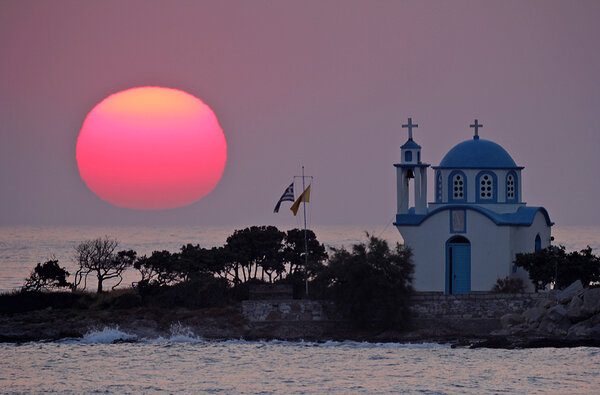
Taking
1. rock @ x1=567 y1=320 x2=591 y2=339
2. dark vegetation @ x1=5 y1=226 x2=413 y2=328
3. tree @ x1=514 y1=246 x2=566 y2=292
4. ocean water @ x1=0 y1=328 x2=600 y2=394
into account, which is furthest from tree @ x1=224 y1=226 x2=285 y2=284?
rock @ x1=567 y1=320 x2=591 y2=339

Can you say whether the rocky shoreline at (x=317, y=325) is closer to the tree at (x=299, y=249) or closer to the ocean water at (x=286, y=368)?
the ocean water at (x=286, y=368)

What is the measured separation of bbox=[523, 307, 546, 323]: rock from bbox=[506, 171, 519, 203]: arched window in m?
8.91

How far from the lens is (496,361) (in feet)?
154

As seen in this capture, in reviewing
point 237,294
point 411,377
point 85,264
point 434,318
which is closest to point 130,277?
point 85,264

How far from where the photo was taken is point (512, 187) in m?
59.7

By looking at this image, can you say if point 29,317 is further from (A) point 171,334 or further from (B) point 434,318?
(B) point 434,318

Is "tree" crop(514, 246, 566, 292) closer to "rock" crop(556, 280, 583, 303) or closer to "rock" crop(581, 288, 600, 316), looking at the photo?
"rock" crop(556, 280, 583, 303)

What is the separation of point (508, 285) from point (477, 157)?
6876 millimetres

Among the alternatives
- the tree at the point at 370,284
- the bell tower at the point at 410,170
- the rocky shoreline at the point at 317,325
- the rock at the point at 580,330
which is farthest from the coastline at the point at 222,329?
the bell tower at the point at 410,170

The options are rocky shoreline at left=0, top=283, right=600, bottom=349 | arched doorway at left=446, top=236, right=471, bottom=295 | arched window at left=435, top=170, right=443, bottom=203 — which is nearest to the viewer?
rocky shoreline at left=0, top=283, right=600, bottom=349

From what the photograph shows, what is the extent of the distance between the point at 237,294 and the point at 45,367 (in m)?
13.4

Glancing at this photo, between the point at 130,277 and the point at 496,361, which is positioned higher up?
the point at 130,277

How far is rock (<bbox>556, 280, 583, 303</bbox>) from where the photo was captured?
5128 centimetres

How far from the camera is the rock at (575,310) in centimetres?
5012
